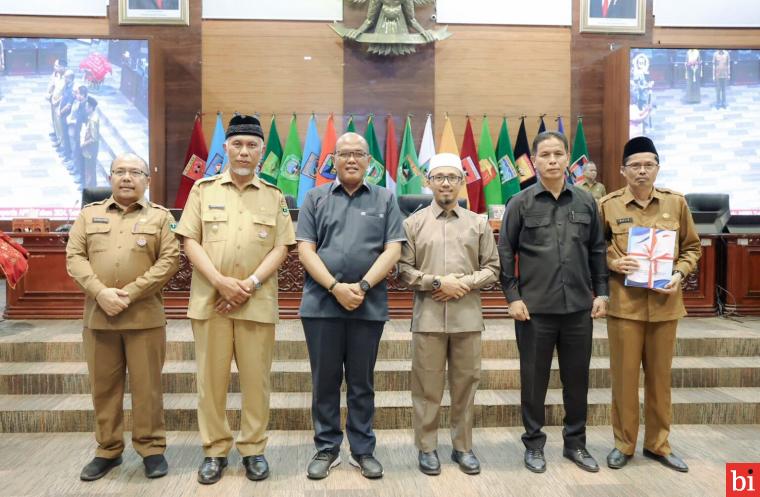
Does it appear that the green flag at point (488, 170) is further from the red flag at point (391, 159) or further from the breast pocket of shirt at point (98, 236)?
the breast pocket of shirt at point (98, 236)

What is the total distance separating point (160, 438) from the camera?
8.57 ft

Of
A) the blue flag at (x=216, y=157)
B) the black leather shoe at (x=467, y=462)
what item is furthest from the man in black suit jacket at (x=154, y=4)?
the black leather shoe at (x=467, y=462)

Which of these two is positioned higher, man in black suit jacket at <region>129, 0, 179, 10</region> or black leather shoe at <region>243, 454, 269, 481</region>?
A: man in black suit jacket at <region>129, 0, 179, 10</region>

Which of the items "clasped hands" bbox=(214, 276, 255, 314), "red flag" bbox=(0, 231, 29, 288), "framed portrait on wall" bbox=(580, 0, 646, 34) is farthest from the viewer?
"framed portrait on wall" bbox=(580, 0, 646, 34)

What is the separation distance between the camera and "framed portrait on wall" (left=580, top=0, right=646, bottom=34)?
680 cm

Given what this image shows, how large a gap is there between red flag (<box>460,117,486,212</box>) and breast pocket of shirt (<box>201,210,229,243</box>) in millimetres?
4297

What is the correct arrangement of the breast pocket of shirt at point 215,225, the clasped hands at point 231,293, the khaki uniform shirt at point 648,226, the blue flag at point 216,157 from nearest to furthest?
the clasped hands at point 231,293, the breast pocket of shirt at point 215,225, the khaki uniform shirt at point 648,226, the blue flag at point 216,157

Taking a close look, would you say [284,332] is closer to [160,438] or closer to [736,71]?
[160,438]

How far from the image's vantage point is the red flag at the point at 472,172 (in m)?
6.59

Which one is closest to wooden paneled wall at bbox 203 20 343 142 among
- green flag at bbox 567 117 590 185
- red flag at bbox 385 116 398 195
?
red flag at bbox 385 116 398 195

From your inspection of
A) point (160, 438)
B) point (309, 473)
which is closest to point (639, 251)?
point (309, 473)

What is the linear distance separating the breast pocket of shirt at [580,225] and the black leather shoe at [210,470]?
1.79 metres

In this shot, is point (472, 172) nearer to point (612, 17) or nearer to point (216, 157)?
point (612, 17)

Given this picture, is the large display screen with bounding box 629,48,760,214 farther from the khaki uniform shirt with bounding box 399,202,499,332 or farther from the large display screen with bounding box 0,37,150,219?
the large display screen with bounding box 0,37,150,219
